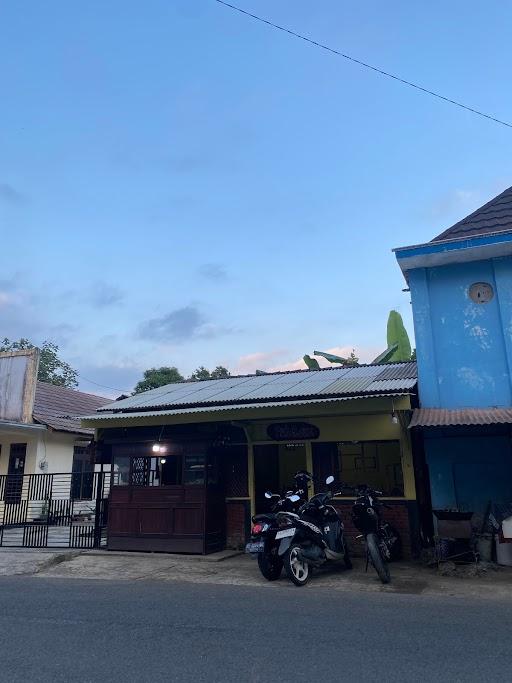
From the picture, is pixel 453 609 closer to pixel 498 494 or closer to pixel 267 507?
pixel 498 494

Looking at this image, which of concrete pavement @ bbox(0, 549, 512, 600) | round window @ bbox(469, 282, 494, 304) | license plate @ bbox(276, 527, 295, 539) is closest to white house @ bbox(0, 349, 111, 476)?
concrete pavement @ bbox(0, 549, 512, 600)

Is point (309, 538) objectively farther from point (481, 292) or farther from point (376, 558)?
point (481, 292)

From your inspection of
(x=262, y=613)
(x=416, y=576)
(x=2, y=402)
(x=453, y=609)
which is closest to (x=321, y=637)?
(x=262, y=613)

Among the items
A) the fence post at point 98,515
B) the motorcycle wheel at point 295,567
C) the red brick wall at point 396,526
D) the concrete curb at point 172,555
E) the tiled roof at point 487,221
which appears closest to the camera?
the motorcycle wheel at point 295,567

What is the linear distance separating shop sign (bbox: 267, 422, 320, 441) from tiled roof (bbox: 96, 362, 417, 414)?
0.70 meters

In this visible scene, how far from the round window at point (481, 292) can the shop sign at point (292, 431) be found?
4147 millimetres

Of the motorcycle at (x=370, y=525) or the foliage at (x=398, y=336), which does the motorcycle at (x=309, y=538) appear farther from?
the foliage at (x=398, y=336)

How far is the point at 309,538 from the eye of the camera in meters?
7.50

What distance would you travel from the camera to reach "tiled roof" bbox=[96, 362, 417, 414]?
962 cm

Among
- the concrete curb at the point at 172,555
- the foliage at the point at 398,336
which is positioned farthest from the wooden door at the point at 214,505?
the foliage at the point at 398,336

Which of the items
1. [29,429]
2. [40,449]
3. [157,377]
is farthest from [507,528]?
[157,377]

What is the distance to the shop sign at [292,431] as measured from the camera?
410 inches

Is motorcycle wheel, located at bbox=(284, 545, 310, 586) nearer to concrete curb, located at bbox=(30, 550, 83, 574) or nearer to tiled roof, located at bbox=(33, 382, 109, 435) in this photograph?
concrete curb, located at bbox=(30, 550, 83, 574)

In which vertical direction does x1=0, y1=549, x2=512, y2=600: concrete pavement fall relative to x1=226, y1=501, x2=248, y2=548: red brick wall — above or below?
below
